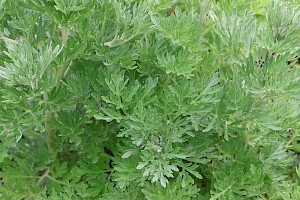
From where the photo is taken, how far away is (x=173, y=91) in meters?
1.07

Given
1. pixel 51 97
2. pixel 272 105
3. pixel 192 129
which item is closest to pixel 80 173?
pixel 51 97

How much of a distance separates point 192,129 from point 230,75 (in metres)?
0.20

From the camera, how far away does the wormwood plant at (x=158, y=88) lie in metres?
1.06

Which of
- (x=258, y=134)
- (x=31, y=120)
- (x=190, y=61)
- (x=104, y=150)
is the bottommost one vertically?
(x=104, y=150)

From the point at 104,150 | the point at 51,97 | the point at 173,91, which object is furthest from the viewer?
the point at 104,150

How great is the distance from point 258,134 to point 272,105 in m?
0.10

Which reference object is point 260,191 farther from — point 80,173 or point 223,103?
point 80,173

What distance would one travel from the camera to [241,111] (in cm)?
111

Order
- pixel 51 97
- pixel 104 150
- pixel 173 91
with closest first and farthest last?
1. pixel 173 91
2. pixel 51 97
3. pixel 104 150

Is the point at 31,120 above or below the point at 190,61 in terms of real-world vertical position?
below

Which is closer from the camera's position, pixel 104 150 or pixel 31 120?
pixel 31 120

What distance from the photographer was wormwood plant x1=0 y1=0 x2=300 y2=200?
3.46 ft

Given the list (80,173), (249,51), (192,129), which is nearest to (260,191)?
(192,129)

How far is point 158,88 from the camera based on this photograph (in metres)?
1.22
